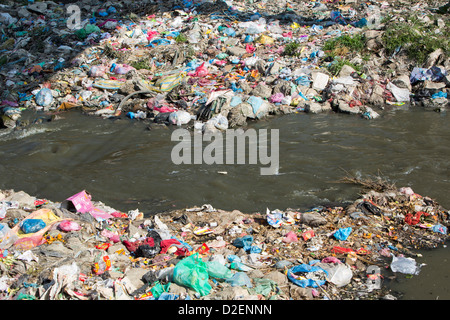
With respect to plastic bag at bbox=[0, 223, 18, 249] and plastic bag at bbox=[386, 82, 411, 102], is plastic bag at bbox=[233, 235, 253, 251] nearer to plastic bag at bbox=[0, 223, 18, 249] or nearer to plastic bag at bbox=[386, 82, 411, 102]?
plastic bag at bbox=[0, 223, 18, 249]

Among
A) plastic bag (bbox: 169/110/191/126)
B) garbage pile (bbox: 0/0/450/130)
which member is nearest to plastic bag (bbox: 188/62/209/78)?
garbage pile (bbox: 0/0/450/130)

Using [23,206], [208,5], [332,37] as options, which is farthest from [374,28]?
[23,206]

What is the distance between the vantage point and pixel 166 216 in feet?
15.3

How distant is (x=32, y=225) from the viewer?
12.7ft

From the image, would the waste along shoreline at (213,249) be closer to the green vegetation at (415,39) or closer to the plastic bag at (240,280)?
the plastic bag at (240,280)

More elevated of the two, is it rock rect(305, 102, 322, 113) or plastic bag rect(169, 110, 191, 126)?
rock rect(305, 102, 322, 113)

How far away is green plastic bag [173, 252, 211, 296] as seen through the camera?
3.00 metres

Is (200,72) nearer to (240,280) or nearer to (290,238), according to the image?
(290,238)

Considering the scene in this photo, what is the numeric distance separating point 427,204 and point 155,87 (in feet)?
19.3

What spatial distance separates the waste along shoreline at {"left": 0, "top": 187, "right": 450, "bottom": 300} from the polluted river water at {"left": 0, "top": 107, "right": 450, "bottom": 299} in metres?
0.34

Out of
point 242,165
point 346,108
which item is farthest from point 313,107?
point 242,165

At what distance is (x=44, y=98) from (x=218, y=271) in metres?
7.06

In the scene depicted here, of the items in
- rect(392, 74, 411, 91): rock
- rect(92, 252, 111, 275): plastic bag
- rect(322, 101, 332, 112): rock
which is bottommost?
rect(92, 252, 111, 275): plastic bag

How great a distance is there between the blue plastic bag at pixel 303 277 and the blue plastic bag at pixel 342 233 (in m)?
0.69
